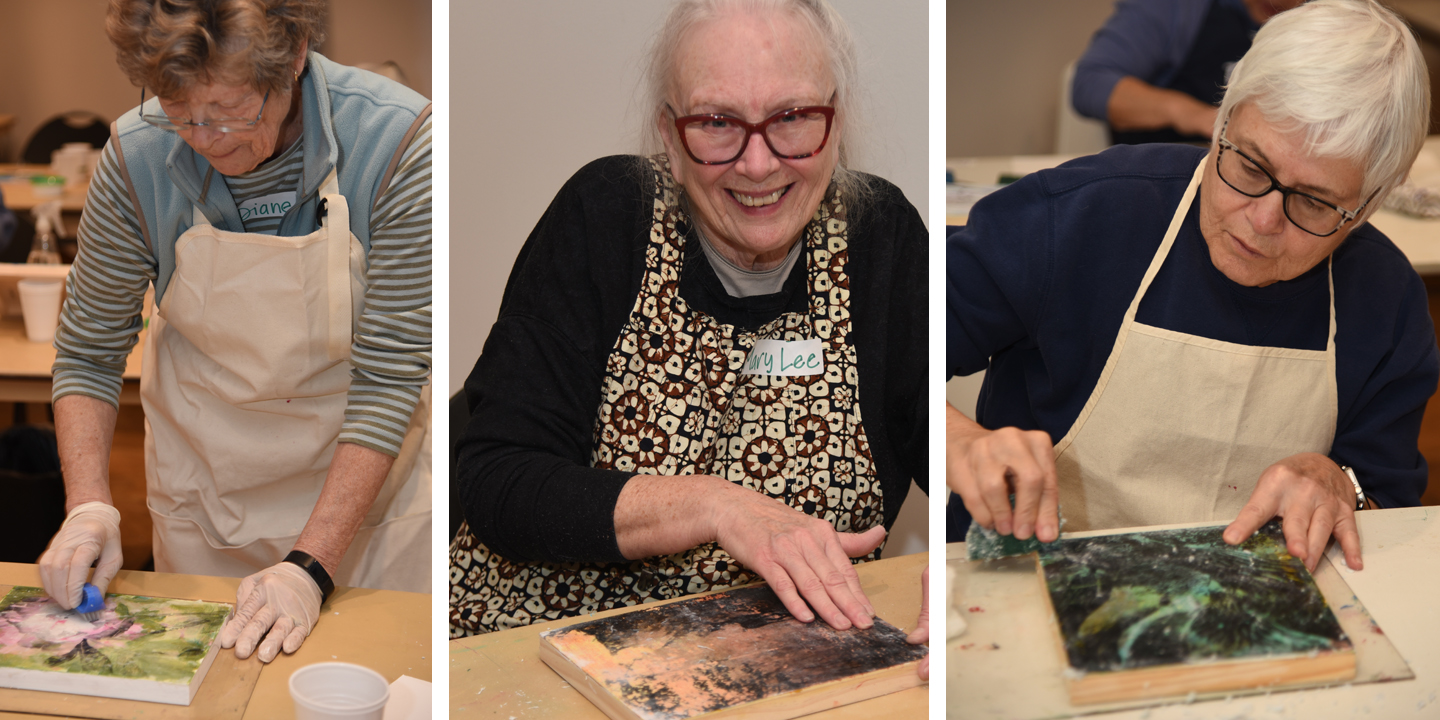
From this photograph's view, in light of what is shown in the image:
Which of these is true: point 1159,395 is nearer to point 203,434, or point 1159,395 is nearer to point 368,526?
point 368,526

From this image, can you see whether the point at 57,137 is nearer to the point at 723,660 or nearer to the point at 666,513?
the point at 666,513

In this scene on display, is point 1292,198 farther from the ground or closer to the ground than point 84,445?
farther from the ground

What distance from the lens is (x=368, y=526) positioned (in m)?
1.83

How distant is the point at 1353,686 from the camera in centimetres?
108

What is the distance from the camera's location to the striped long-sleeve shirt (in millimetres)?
1534

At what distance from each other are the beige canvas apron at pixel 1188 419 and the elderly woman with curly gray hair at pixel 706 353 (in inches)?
12.4

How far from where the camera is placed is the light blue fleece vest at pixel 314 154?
1.55 metres

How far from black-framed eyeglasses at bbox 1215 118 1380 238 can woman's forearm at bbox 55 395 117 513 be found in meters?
1.76

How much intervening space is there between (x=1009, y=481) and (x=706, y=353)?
0.46 m

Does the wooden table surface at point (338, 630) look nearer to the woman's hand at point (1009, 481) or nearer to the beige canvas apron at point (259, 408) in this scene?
the beige canvas apron at point (259, 408)

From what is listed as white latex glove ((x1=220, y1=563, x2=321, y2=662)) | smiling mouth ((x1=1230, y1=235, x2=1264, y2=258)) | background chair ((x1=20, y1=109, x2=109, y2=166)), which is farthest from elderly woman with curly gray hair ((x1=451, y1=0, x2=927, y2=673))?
background chair ((x1=20, y1=109, x2=109, y2=166))

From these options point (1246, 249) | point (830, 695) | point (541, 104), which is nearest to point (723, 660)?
point (830, 695)

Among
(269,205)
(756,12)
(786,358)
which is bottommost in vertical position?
(786,358)

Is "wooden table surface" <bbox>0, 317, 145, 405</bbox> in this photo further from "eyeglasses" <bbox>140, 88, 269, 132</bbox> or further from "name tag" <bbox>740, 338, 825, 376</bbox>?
"name tag" <bbox>740, 338, 825, 376</bbox>
